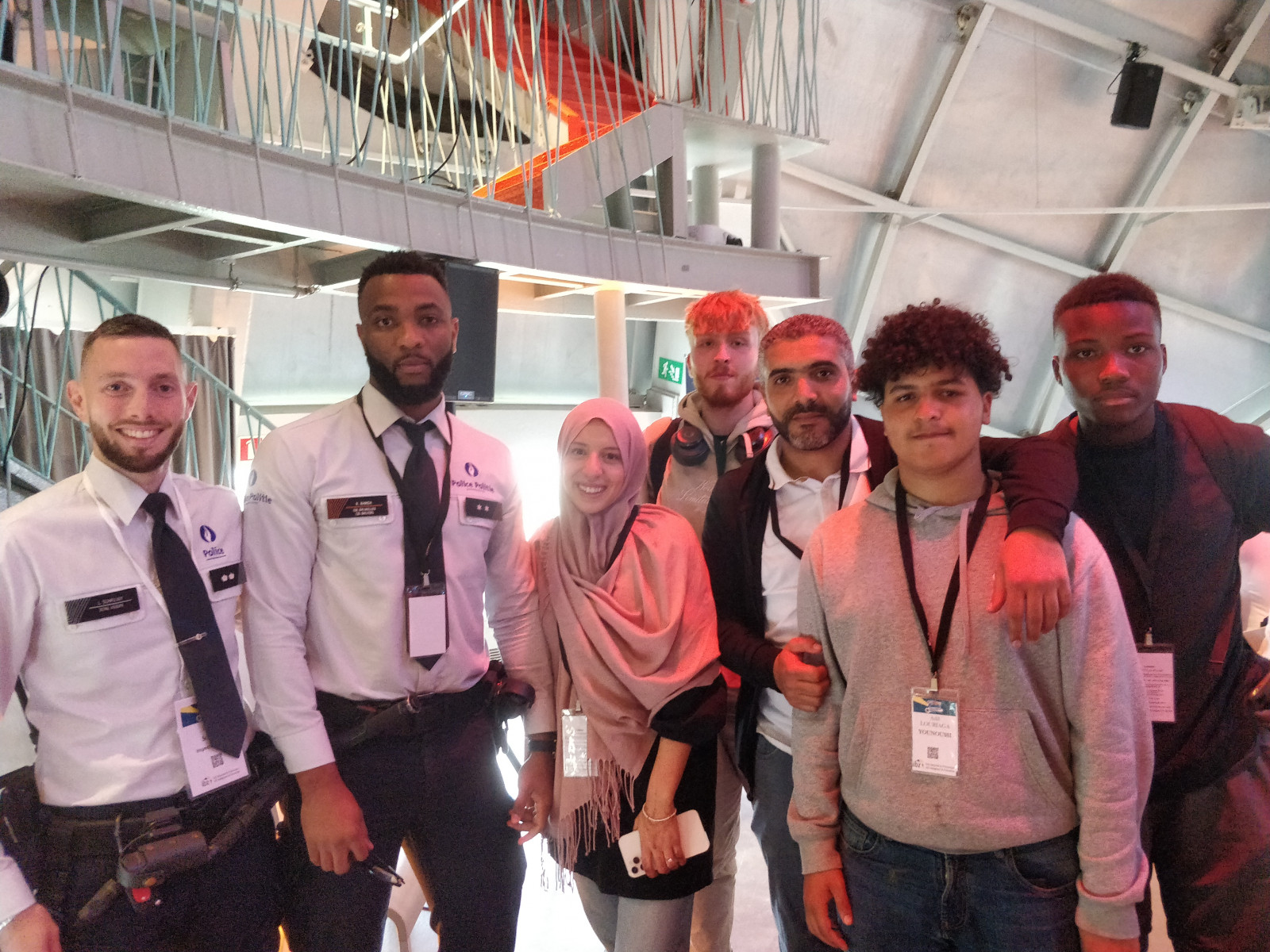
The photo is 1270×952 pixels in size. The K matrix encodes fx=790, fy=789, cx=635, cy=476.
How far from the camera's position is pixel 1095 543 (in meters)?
1.28

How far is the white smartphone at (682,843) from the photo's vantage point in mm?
1670

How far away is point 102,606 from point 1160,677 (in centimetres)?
194

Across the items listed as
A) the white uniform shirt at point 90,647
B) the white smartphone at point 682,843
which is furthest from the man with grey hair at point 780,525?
the white uniform shirt at point 90,647

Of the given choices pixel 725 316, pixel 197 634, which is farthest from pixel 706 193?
pixel 197 634

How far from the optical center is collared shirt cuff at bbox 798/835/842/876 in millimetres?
1420

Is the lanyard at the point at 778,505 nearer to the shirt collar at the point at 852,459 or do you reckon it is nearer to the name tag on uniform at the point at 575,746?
the shirt collar at the point at 852,459

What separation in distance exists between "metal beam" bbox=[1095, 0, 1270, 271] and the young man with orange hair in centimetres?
662

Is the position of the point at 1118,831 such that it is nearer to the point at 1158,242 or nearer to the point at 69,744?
the point at 69,744

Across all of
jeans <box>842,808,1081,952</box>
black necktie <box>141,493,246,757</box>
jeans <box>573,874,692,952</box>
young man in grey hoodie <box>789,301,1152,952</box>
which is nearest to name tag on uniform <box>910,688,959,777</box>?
young man in grey hoodie <box>789,301,1152,952</box>

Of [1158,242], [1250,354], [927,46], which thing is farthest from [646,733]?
[1250,354]

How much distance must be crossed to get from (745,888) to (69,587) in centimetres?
242

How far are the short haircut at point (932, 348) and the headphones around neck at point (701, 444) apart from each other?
782 millimetres

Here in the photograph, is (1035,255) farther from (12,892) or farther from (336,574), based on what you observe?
(12,892)

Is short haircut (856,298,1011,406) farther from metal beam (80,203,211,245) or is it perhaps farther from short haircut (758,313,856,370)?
metal beam (80,203,211,245)
